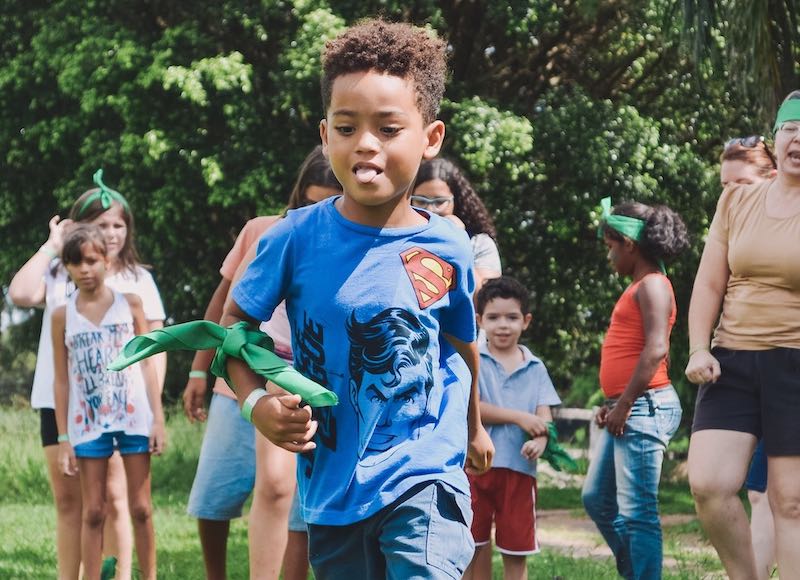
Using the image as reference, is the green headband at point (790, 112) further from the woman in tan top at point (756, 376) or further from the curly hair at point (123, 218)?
the curly hair at point (123, 218)

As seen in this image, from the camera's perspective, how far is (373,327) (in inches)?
121

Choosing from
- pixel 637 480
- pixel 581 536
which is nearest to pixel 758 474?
pixel 637 480

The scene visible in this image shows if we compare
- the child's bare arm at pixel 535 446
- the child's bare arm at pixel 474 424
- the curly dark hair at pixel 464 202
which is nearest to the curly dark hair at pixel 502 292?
the curly dark hair at pixel 464 202

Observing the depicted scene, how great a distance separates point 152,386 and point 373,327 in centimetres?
288

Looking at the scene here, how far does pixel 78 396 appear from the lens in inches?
219

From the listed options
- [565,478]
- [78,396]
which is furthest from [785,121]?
[565,478]

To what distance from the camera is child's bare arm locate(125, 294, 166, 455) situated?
18.4 feet

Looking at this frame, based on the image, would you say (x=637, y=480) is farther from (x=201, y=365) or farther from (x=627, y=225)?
(x=201, y=365)

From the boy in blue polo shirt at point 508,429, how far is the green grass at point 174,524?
121cm

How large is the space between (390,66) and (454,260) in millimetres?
524

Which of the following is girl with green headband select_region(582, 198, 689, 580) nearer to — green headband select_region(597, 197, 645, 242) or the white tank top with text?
green headband select_region(597, 197, 645, 242)

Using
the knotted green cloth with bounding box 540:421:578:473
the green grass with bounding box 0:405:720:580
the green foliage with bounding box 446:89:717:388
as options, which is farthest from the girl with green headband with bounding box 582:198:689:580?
the green foliage with bounding box 446:89:717:388

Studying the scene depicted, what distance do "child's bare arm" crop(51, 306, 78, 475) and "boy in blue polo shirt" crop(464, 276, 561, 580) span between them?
5.97ft

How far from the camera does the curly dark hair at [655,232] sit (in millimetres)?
5910
